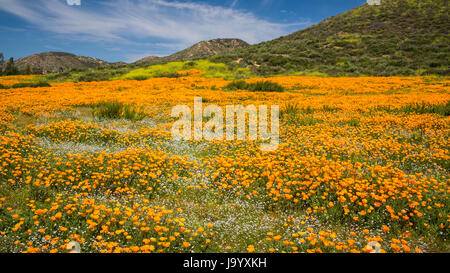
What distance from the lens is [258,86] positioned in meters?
22.3

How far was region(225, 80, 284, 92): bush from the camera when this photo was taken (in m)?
21.8

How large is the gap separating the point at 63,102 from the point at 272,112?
12234 mm

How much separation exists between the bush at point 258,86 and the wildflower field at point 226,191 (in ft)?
39.7

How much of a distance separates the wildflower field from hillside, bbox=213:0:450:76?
91.4 feet

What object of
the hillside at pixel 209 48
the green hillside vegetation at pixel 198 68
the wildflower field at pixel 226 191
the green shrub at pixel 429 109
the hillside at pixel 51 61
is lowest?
the wildflower field at pixel 226 191

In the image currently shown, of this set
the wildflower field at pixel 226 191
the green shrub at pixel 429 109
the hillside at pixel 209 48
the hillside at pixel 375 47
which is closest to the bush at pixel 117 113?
the wildflower field at pixel 226 191

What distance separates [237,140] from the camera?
8141 millimetres

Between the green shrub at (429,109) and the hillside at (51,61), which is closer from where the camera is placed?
the green shrub at (429,109)

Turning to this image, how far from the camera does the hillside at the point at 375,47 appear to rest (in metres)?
33.3

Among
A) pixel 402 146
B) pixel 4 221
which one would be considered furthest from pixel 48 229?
pixel 402 146

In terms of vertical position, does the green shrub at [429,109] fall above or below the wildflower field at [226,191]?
above

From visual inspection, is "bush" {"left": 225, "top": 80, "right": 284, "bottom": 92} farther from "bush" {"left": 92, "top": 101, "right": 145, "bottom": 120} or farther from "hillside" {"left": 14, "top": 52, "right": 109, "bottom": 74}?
"hillside" {"left": 14, "top": 52, "right": 109, "bottom": 74}

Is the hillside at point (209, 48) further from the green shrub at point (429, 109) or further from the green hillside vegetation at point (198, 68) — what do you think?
the green shrub at point (429, 109)
